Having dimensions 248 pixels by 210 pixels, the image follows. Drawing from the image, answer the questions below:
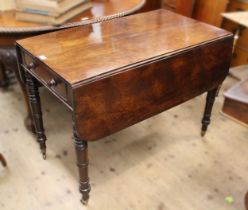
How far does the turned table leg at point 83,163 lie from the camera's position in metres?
1.29

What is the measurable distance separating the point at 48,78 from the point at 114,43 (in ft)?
1.18

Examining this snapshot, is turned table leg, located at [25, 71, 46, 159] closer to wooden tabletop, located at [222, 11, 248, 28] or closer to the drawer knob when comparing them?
the drawer knob

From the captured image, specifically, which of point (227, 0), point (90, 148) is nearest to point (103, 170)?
point (90, 148)

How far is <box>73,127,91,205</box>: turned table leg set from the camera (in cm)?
129

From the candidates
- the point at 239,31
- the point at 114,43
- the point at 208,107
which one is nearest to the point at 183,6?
the point at 239,31

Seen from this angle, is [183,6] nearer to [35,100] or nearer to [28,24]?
[28,24]

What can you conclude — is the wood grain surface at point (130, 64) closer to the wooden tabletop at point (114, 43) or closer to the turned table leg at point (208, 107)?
the wooden tabletop at point (114, 43)

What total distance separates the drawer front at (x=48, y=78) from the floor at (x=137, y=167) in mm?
650

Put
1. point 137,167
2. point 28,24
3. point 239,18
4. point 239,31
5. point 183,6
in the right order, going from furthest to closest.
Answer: point 183,6 < point 239,31 < point 239,18 < point 137,167 < point 28,24

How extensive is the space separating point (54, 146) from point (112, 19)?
90cm

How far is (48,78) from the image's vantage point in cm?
130

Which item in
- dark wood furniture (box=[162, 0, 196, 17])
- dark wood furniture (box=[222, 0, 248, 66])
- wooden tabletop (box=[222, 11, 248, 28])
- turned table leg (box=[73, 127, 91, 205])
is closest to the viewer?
turned table leg (box=[73, 127, 91, 205])

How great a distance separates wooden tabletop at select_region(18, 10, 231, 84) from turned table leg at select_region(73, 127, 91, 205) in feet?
0.91

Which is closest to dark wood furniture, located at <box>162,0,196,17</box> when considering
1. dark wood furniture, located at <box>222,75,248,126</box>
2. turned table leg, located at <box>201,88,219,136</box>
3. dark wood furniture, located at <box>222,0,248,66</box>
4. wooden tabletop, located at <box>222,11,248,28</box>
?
dark wood furniture, located at <box>222,0,248,66</box>
